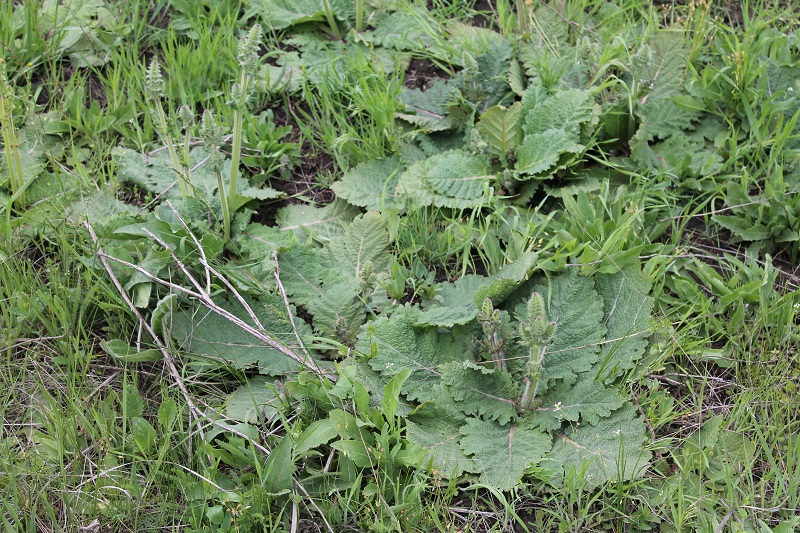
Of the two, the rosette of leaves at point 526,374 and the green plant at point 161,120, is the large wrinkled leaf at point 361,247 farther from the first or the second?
the green plant at point 161,120

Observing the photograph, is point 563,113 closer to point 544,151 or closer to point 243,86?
point 544,151

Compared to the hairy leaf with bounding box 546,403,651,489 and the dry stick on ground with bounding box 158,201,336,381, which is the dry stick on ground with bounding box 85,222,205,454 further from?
the hairy leaf with bounding box 546,403,651,489

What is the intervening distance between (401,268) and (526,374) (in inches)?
25.2

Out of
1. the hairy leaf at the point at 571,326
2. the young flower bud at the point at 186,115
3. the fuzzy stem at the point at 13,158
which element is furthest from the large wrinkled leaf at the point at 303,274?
the fuzzy stem at the point at 13,158

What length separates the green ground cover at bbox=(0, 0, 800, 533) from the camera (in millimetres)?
2064

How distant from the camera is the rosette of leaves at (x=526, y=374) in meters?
2.10

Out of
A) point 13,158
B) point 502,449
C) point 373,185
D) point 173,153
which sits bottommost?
point 502,449

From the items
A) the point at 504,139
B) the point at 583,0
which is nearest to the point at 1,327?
the point at 504,139

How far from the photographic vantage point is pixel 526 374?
2168mm

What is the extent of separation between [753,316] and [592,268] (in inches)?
21.8

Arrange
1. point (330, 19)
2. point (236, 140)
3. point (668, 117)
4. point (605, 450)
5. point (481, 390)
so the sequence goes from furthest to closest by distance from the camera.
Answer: point (330, 19) < point (668, 117) < point (236, 140) < point (481, 390) < point (605, 450)

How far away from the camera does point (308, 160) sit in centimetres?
312

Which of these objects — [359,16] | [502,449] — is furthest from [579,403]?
[359,16]

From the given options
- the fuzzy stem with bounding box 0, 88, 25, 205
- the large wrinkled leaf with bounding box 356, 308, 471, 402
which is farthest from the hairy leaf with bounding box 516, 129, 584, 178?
the fuzzy stem with bounding box 0, 88, 25, 205
